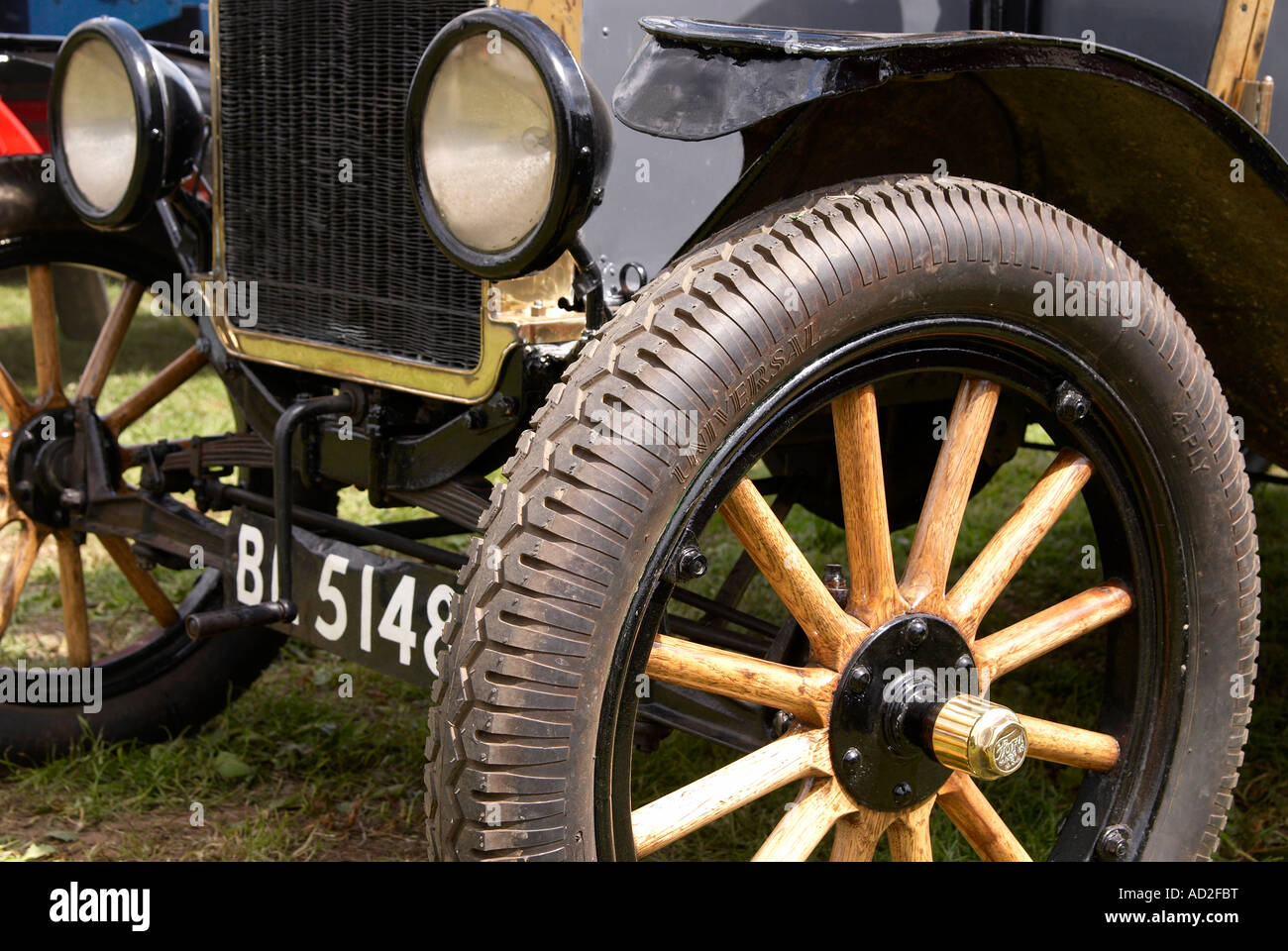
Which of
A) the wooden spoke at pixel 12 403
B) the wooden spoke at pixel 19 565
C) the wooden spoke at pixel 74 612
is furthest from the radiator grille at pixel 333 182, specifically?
the wooden spoke at pixel 74 612

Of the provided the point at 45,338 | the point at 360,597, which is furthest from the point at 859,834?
the point at 45,338

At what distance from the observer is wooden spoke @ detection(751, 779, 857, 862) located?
5.13 ft

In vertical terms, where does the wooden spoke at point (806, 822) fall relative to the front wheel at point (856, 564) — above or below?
below

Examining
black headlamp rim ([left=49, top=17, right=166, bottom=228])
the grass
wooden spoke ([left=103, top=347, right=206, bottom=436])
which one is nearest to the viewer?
black headlamp rim ([left=49, top=17, right=166, bottom=228])

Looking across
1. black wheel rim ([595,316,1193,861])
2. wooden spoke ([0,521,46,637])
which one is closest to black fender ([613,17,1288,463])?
black wheel rim ([595,316,1193,861])

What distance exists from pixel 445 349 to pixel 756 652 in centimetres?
65

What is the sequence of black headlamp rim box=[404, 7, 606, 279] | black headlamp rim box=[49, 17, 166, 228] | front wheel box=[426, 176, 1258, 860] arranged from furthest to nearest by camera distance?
black headlamp rim box=[49, 17, 166, 228] < black headlamp rim box=[404, 7, 606, 279] < front wheel box=[426, 176, 1258, 860]

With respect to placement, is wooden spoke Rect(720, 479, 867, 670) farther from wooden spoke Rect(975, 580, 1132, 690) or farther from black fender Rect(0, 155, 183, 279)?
black fender Rect(0, 155, 183, 279)

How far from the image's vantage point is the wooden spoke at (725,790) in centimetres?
147

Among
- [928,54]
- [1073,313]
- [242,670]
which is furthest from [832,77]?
[242,670]

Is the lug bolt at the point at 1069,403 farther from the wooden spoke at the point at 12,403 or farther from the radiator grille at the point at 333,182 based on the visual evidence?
the wooden spoke at the point at 12,403

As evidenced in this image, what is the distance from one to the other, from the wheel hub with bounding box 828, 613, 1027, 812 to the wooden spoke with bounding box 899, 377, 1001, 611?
0.15 feet
